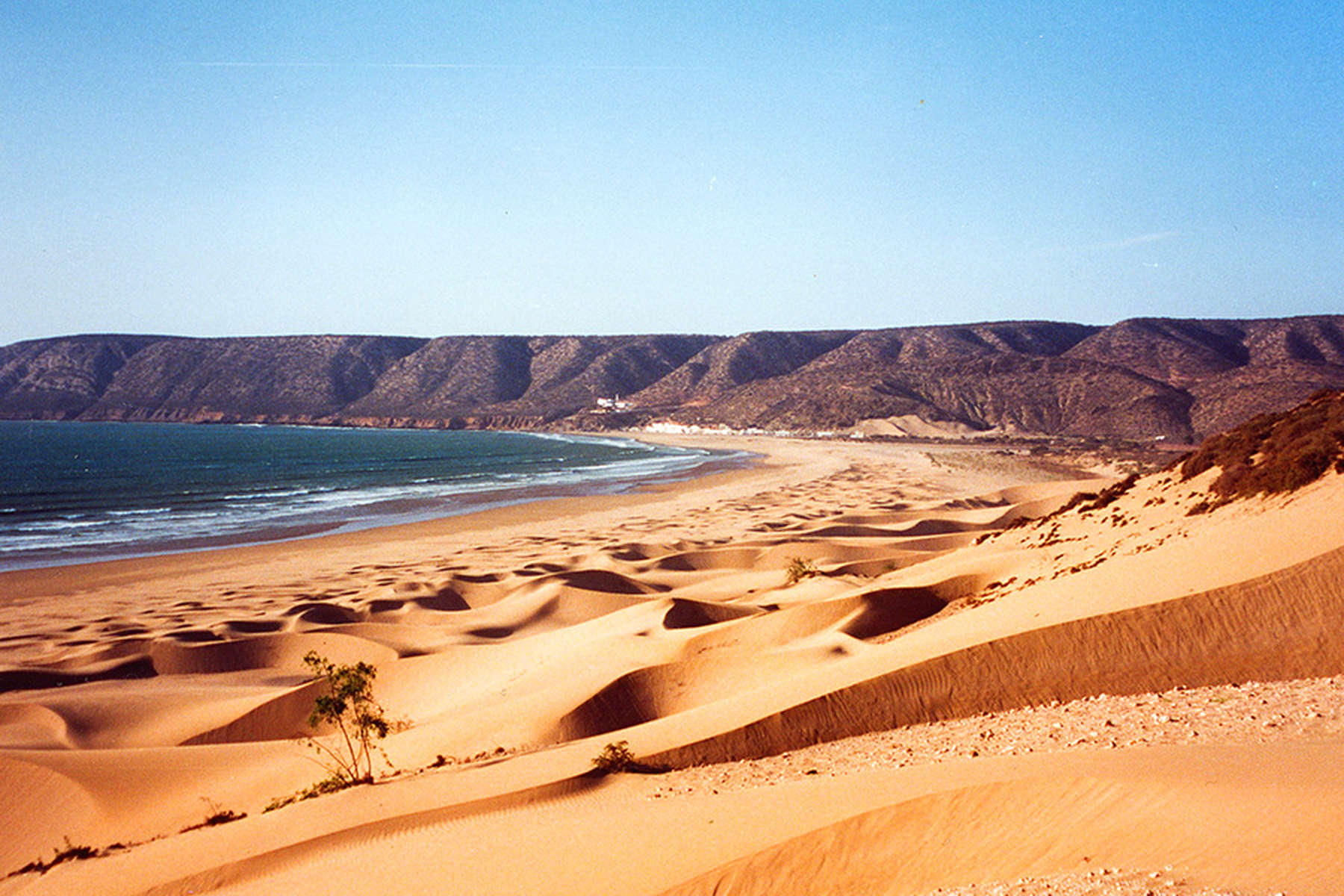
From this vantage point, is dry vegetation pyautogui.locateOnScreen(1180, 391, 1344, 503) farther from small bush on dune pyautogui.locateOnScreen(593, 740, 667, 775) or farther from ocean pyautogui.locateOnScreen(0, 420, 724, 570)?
ocean pyautogui.locateOnScreen(0, 420, 724, 570)

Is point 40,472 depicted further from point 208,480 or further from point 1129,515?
point 1129,515

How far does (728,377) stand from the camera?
136m

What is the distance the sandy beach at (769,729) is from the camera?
5.29 m

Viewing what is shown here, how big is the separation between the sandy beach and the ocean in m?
13.1

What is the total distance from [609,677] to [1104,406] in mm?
78798

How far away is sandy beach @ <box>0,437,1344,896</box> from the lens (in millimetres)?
5289

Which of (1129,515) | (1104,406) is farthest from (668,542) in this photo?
(1104,406)

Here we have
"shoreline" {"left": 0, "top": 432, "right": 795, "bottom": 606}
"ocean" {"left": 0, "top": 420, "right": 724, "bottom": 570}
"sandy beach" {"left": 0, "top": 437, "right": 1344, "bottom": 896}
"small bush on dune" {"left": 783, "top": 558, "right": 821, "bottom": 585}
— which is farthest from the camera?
"ocean" {"left": 0, "top": 420, "right": 724, "bottom": 570}

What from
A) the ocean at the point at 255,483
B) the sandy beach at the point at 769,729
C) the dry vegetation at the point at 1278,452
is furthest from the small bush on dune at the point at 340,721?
the ocean at the point at 255,483

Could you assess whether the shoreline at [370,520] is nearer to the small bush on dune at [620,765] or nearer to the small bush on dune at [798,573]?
the small bush on dune at [798,573]

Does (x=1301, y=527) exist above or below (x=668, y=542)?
above

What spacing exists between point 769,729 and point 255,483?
157ft

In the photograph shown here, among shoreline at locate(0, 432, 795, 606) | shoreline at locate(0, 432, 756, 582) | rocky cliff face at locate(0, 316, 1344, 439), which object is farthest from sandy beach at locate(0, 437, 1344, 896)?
rocky cliff face at locate(0, 316, 1344, 439)

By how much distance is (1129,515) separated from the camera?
1598 centimetres
